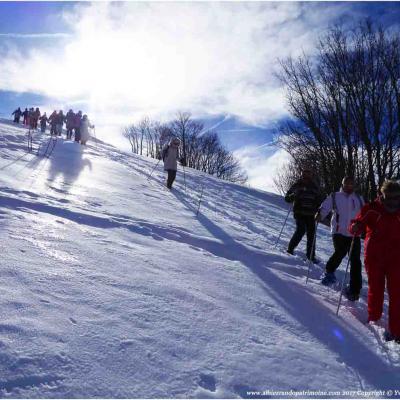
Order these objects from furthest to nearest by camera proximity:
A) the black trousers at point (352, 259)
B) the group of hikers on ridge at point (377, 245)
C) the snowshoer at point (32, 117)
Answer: the snowshoer at point (32, 117)
the black trousers at point (352, 259)
the group of hikers on ridge at point (377, 245)

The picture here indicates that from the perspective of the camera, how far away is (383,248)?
4055 mm

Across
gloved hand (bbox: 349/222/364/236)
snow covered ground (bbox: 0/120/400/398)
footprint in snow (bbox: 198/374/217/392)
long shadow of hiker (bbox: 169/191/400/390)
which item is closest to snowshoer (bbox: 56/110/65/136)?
snow covered ground (bbox: 0/120/400/398)

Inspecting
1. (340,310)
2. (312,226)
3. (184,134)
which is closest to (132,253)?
(340,310)

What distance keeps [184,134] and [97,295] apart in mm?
50806

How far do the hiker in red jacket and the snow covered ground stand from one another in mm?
430

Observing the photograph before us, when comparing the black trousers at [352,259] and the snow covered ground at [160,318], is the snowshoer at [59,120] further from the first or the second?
the black trousers at [352,259]

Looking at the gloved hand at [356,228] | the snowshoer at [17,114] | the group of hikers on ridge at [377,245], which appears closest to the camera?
the group of hikers on ridge at [377,245]

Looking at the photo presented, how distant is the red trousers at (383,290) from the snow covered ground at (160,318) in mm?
227

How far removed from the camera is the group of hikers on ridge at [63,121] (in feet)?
69.3

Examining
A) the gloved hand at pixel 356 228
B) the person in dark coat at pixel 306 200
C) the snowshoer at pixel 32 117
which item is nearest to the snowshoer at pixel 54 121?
the snowshoer at pixel 32 117

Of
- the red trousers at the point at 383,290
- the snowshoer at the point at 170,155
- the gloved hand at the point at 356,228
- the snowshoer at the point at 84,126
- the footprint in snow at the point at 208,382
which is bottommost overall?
the footprint in snow at the point at 208,382

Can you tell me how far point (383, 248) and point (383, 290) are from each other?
0.49 m

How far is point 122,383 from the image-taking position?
242 centimetres

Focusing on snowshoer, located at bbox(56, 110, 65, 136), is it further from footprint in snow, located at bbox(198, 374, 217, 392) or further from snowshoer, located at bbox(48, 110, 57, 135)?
footprint in snow, located at bbox(198, 374, 217, 392)
